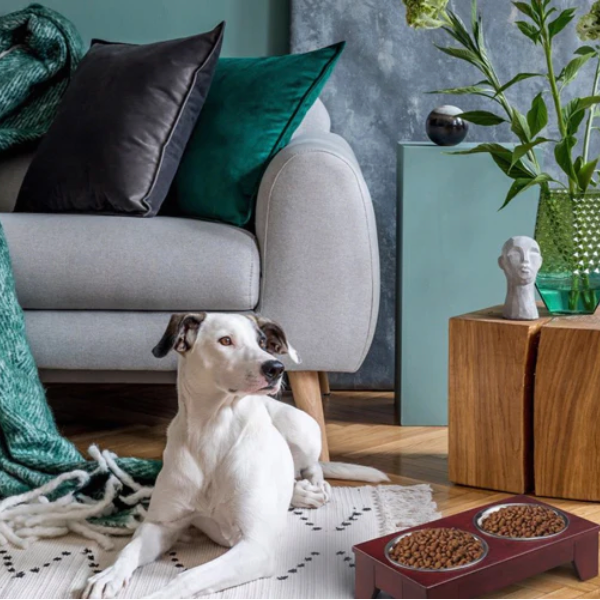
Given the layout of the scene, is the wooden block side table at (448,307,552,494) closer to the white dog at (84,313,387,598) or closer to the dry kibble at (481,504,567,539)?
the dry kibble at (481,504,567,539)

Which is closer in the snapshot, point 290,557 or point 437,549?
point 437,549

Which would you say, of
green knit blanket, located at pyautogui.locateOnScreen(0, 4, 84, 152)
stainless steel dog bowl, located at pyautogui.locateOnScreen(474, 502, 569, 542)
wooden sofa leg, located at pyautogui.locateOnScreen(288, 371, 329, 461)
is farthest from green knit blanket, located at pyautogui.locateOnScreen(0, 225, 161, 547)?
green knit blanket, located at pyautogui.locateOnScreen(0, 4, 84, 152)

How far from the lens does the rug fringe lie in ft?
6.54

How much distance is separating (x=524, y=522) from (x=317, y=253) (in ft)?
2.89

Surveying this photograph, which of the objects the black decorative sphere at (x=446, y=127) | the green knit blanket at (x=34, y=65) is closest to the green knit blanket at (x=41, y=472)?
the green knit blanket at (x=34, y=65)

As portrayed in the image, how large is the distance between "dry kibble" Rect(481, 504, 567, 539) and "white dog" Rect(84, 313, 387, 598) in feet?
1.21

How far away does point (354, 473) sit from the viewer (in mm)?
2262

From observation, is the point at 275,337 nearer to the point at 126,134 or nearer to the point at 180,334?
the point at 180,334

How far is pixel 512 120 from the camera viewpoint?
2.25 m

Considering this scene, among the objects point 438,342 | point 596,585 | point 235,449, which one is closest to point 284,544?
point 235,449

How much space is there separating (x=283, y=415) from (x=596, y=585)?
2.39ft

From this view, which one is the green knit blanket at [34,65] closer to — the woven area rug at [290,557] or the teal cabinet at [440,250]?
the teal cabinet at [440,250]

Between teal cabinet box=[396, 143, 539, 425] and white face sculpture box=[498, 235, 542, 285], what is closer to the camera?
white face sculpture box=[498, 235, 542, 285]

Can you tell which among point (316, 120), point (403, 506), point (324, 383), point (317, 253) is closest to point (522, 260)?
point (317, 253)
